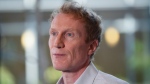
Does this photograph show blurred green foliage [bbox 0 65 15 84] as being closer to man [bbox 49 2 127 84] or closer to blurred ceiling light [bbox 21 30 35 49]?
blurred ceiling light [bbox 21 30 35 49]

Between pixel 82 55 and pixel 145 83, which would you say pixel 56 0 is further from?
pixel 82 55

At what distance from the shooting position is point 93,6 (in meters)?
4.99

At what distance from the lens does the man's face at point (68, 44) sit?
1522mm

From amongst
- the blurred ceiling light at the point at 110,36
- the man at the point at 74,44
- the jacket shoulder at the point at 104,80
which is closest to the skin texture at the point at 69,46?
the man at the point at 74,44

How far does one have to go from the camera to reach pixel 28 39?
5.02 meters

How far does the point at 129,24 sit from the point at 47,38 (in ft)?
4.06

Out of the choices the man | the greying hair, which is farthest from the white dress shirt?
the greying hair

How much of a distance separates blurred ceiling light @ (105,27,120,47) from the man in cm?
344

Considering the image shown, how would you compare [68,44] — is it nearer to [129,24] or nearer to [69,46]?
[69,46]

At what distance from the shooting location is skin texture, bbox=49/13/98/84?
152cm

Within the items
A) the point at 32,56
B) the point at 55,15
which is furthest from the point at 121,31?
the point at 55,15

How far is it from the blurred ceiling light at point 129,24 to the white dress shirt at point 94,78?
11.6 ft

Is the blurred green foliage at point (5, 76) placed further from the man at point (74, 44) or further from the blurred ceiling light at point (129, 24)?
the man at point (74, 44)

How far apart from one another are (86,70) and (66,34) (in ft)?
0.62
